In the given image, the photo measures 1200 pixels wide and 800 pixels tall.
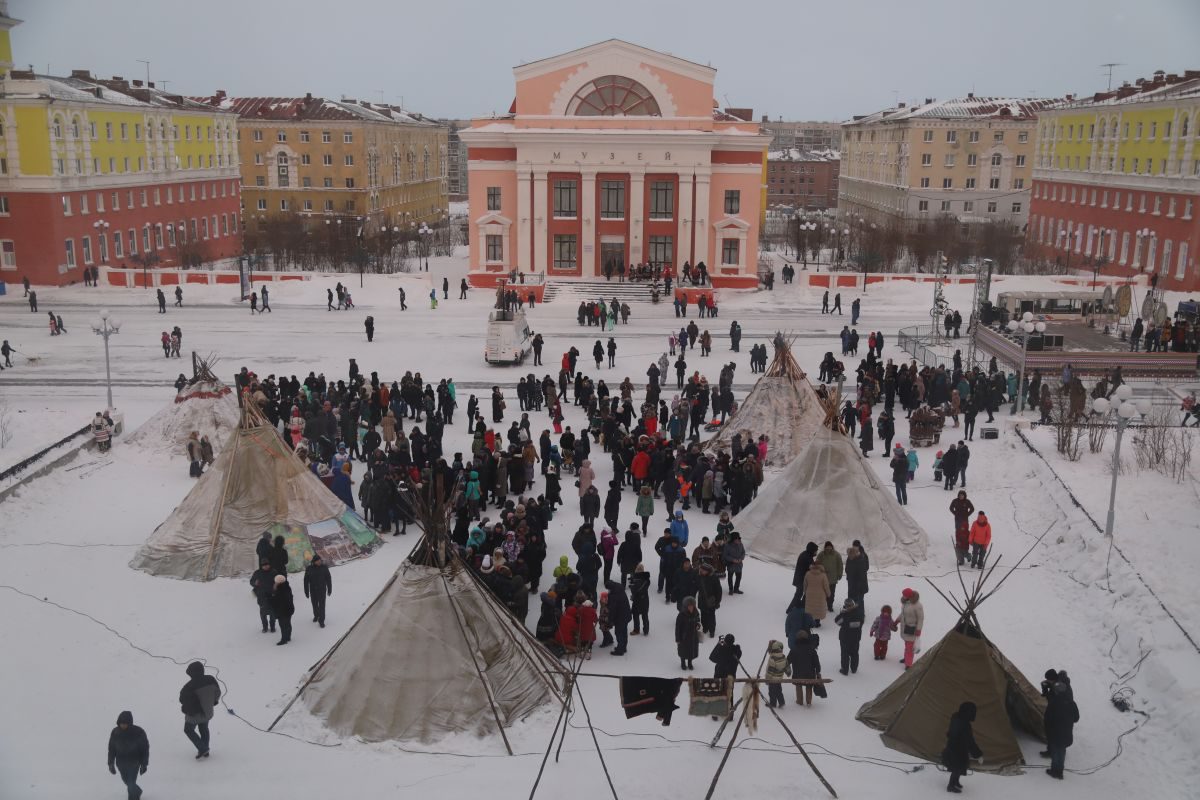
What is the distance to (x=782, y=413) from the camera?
21.7 metres

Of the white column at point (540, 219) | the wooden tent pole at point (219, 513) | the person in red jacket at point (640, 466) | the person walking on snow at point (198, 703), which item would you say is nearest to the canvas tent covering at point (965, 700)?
the person walking on snow at point (198, 703)

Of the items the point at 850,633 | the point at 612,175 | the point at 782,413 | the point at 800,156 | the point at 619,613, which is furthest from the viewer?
the point at 800,156

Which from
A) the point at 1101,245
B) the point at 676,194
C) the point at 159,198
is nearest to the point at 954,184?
the point at 1101,245

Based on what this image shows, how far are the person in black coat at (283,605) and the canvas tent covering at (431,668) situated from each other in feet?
4.89

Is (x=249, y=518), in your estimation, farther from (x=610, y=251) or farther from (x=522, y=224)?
(x=610, y=251)

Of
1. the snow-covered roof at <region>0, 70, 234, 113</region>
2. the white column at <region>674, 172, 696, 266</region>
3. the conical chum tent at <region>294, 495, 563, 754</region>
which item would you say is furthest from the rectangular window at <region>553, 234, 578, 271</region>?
the conical chum tent at <region>294, 495, 563, 754</region>

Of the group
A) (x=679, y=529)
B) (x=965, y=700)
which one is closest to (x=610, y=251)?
(x=679, y=529)

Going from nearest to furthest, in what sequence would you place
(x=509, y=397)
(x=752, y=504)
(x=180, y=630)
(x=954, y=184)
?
(x=180, y=630)
(x=752, y=504)
(x=509, y=397)
(x=954, y=184)

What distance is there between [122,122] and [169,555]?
48208 mm

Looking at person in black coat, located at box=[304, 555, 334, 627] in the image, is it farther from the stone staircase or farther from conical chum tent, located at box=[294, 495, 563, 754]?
the stone staircase

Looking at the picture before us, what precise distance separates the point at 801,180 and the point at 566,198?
8098 centimetres

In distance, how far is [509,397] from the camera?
28.5 metres

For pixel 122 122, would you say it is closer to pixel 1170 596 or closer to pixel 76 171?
pixel 76 171

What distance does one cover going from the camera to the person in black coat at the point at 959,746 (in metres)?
10.7
